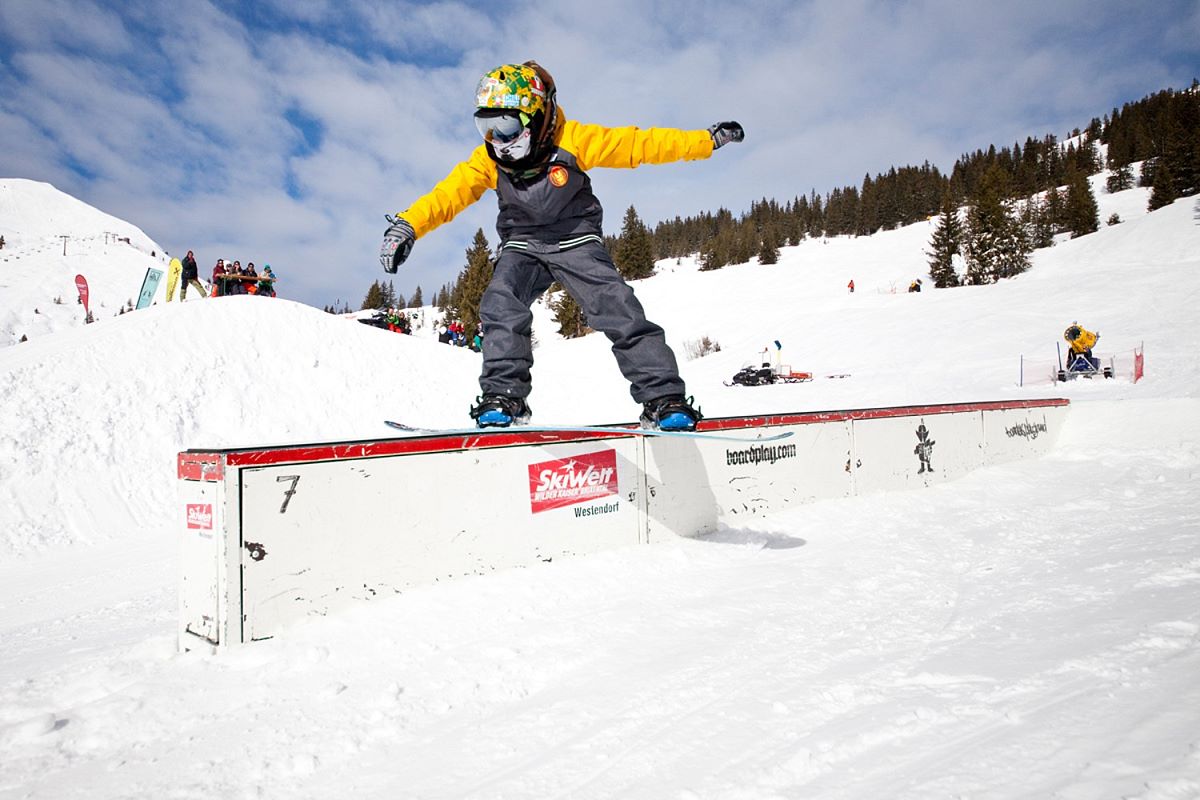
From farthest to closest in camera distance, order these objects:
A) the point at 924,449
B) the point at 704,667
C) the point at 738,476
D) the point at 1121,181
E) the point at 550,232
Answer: the point at 1121,181
the point at 924,449
the point at 738,476
the point at 550,232
the point at 704,667

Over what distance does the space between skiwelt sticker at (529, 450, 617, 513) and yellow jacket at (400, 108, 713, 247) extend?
147 cm

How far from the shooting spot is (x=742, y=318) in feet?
144

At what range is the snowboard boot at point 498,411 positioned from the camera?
389 centimetres

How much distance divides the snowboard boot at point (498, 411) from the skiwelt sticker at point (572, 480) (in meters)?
0.37

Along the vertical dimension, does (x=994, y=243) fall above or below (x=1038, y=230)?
below

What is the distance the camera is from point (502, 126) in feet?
11.9

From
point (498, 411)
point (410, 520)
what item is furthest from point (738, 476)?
point (410, 520)

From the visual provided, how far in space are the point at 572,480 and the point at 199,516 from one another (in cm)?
201

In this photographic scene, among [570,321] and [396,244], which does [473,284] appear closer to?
[570,321]

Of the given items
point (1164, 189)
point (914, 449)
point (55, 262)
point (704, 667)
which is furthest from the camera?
point (1164, 189)

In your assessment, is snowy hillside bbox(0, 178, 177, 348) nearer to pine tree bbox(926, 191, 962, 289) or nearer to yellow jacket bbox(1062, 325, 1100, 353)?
yellow jacket bbox(1062, 325, 1100, 353)


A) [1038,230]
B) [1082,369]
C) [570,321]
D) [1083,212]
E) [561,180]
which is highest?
[1083,212]

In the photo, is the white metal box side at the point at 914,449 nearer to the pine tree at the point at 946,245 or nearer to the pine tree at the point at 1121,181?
the pine tree at the point at 946,245

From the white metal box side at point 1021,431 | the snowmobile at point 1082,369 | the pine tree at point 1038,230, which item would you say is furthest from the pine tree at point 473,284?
the pine tree at point 1038,230
